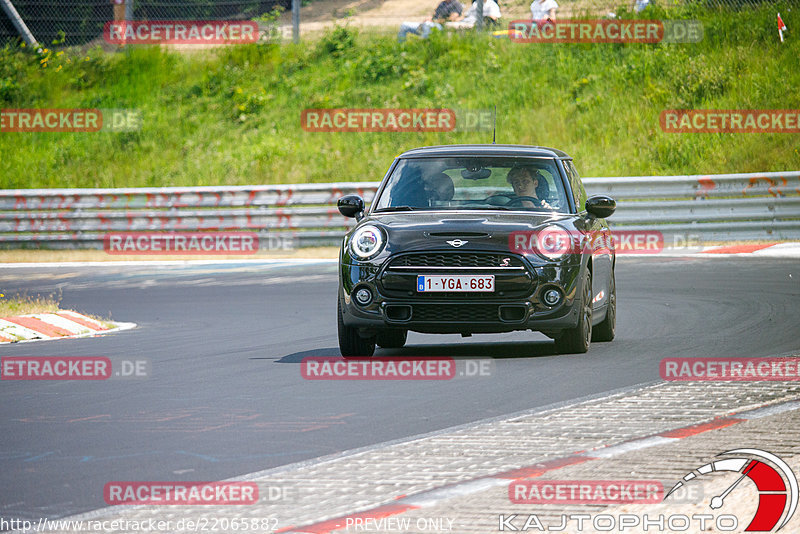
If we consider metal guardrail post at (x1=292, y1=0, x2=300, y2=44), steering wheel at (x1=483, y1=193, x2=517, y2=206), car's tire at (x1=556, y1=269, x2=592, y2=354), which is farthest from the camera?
metal guardrail post at (x1=292, y1=0, x2=300, y2=44)

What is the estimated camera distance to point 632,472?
5.77m

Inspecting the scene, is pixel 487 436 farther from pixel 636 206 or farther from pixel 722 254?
pixel 636 206

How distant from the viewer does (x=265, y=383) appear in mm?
9055

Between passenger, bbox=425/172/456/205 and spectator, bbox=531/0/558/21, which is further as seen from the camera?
spectator, bbox=531/0/558/21

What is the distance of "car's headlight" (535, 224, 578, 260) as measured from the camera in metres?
9.52

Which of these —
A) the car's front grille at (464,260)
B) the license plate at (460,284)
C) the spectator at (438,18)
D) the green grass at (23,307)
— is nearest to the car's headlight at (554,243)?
the car's front grille at (464,260)

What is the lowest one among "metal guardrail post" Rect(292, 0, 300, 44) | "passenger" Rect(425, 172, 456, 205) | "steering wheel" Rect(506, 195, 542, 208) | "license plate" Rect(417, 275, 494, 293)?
"license plate" Rect(417, 275, 494, 293)

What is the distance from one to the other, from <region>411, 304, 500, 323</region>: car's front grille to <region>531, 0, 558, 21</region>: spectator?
20190 millimetres

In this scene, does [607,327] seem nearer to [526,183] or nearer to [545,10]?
[526,183]

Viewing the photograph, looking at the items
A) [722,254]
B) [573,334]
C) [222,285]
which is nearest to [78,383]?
[573,334]

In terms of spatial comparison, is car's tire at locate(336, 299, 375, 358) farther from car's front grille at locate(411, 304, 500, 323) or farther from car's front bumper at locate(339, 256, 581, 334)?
car's front grille at locate(411, 304, 500, 323)

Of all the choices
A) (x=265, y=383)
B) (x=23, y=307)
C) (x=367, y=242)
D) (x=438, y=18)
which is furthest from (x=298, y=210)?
(x=265, y=383)

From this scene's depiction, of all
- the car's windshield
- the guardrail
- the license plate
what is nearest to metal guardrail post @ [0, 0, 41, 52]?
the guardrail

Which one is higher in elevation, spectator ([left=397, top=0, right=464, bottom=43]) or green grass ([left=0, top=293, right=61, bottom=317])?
spectator ([left=397, top=0, right=464, bottom=43])
